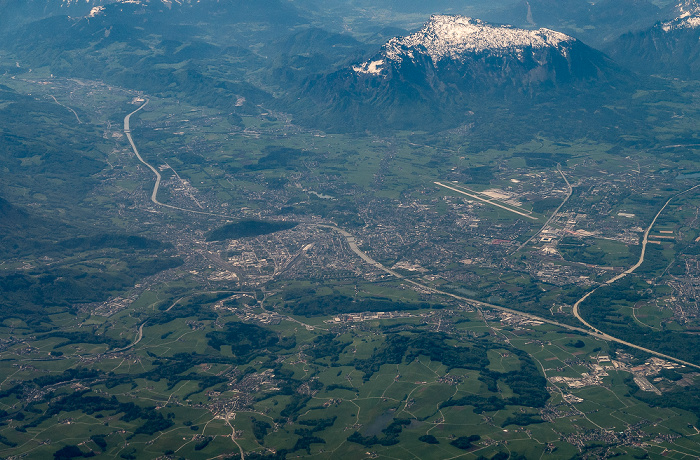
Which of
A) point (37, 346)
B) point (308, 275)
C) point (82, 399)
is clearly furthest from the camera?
point (308, 275)

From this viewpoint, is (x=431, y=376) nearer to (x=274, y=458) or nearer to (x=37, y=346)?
(x=274, y=458)

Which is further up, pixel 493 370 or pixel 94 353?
pixel 493 370

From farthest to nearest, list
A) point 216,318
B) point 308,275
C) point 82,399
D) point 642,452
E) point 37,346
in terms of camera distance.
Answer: point 308,275 → point 216,318 → point 37,346 → point 82,399 → point 642,452

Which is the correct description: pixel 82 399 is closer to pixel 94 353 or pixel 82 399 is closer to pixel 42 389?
pixel 42 389

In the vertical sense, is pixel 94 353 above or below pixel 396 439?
below

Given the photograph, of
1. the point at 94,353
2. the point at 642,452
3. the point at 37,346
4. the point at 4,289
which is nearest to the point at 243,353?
the point at 94,353

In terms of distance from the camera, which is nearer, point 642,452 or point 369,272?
point 642,452

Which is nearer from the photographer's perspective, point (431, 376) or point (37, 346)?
point (431, 376)

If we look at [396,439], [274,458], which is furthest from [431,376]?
[274,458]

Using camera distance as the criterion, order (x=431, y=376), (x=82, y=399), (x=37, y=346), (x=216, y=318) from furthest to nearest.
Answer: (x=216, y=318), (x=37, y=346), (x=431, y=376), (x=82, y=399)
